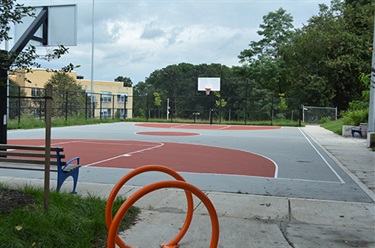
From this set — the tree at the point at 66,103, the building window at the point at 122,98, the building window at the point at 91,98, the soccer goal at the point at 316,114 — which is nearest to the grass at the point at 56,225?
the tree at the point at 66,103

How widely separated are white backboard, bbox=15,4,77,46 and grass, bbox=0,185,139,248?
6610mm

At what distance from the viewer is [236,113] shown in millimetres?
→ 41906

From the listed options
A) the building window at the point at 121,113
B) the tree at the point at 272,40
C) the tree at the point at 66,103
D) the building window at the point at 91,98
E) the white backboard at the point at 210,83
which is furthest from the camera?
the tree at the point at 272,40

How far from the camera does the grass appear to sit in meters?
4.45

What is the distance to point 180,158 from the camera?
1316 centimetres

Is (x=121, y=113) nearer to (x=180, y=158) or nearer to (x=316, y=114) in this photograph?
(x=316, y=114)

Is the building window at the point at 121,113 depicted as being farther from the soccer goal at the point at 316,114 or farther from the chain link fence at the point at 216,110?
the soccer goal at the point at 316,114

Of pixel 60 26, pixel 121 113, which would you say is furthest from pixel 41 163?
pixel 121 113

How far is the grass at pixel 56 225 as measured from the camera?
4453 millimetres

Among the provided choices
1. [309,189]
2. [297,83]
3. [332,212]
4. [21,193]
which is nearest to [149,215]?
[21,193]

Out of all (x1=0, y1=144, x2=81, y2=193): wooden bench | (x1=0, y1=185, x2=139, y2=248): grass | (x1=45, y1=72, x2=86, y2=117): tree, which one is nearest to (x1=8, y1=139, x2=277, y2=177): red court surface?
(x1=0, y1=144, x2=81, y2=193): wooden bench

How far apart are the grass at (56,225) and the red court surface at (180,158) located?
5125 millimetres

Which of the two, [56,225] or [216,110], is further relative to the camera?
[216,110]

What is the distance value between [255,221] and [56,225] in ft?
9.42
